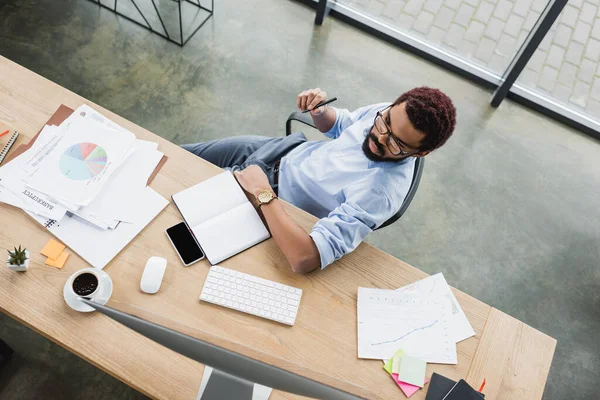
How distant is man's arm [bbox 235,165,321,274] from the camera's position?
1389 mm

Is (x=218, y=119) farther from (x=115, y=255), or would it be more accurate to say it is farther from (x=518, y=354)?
(x=518, y=354)

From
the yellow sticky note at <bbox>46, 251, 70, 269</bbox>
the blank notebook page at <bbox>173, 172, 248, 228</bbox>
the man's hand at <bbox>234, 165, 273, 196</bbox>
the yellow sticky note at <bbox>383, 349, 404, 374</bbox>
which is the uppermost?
the man's hand at <bbox>234, 165, 273, 196</bbox>

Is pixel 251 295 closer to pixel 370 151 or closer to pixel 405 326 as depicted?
pixel 405 326

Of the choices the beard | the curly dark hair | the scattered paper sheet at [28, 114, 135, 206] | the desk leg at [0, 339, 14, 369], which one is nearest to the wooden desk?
the scattered paper sheet at [28, 114, 135, 206]

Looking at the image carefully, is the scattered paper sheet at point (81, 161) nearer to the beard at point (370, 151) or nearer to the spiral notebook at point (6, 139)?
the spiral notebook at point (6, 139)

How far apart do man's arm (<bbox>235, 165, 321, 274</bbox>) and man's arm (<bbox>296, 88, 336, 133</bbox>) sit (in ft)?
1.51

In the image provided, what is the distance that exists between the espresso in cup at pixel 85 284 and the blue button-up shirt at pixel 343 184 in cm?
63

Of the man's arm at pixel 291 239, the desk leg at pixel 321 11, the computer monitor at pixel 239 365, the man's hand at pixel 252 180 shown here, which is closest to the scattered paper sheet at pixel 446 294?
the man's arm at pixel 291 239

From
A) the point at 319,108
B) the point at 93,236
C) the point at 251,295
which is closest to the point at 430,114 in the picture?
the point at 319,108

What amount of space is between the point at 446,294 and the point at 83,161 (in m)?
1.22

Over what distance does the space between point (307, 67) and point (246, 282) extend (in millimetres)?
1986

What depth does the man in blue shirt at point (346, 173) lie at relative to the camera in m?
1.40

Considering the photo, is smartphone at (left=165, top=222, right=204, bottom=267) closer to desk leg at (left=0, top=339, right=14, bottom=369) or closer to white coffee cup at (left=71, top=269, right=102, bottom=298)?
white coffee cup at (left=71, top=269, right=102, bottom=298)

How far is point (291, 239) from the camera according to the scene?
4.60 feet
